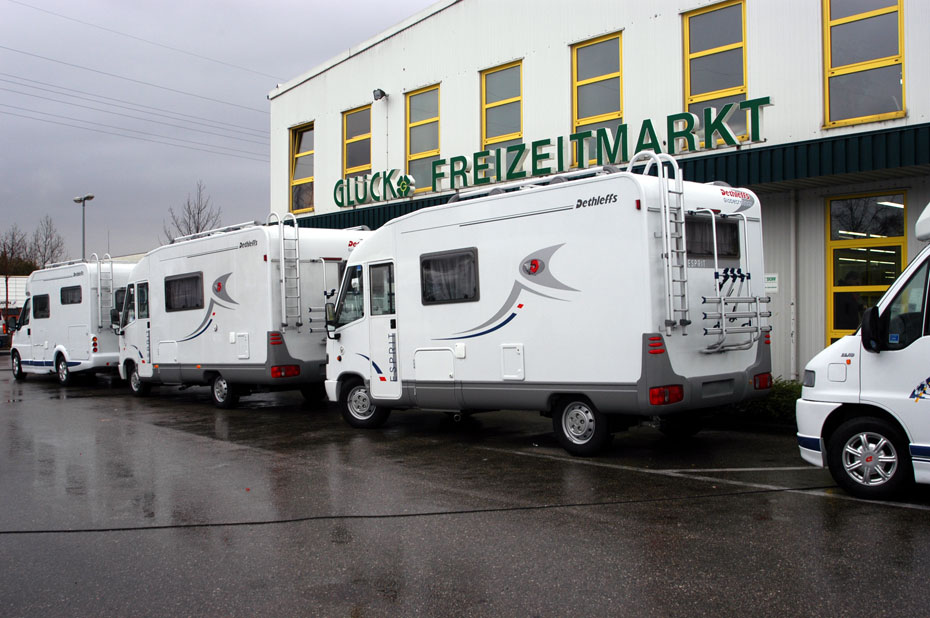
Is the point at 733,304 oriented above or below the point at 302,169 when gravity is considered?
below

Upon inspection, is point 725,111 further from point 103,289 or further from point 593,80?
point 103,289

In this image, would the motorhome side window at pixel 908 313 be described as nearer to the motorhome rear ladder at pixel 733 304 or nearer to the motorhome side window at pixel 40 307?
the motorhome rear ladder at pixel 733 304

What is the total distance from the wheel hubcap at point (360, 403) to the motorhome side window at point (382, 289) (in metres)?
1.23

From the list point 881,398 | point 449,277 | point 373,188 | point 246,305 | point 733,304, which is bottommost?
point 881,398

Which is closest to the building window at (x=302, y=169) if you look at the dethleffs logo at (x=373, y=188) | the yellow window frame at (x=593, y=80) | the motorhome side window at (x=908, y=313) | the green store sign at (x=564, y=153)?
the dethleffs logo at (x=373, y=188)

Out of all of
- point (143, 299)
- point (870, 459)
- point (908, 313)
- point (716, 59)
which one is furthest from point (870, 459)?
point (143, 299)

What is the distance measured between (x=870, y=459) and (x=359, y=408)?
6951 mm

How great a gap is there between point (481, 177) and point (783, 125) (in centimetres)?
564

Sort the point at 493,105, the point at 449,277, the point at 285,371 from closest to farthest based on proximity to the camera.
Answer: the point at 449,277, the point at 285,371, the point at 493,105

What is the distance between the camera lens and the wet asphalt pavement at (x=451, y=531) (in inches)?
184

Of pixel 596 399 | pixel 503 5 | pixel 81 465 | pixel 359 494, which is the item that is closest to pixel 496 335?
pixel 596 399

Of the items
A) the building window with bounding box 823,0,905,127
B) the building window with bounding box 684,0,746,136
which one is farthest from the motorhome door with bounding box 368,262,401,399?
A: the building window with bounding box 823,0,905,127

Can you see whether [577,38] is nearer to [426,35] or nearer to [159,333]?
[426,35]

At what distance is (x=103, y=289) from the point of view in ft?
64.7
